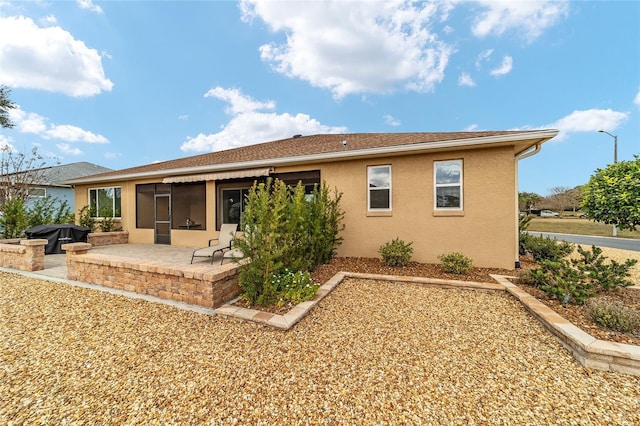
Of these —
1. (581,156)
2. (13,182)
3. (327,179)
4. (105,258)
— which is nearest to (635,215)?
(327,179)

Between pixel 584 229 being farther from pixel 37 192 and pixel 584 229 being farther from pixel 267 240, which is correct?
pixel 37 192

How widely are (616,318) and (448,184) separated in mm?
5016

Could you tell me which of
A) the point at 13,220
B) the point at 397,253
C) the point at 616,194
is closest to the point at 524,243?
the point at 616,194

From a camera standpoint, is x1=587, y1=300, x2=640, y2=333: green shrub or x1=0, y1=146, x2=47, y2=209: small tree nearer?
x1=587, y1=300, x2=640, y2=333: green shrub

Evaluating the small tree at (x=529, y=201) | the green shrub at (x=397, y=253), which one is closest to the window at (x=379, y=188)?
the green shrub at (x=397, y=253)

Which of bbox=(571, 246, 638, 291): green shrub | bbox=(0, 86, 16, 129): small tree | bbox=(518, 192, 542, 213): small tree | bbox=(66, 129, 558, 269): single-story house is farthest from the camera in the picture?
bbox=(518, 192, 542, 213): small tree

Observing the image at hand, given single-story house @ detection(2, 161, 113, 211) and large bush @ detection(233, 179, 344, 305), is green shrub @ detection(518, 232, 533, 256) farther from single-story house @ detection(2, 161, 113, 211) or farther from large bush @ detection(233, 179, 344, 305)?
single-story house @ detection(2, 161, 113, 211)

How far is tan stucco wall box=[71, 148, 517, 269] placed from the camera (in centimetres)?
748

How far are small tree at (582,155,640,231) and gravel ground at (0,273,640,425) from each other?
3451 millimetres

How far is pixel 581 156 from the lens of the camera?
A: 24406 millimetres

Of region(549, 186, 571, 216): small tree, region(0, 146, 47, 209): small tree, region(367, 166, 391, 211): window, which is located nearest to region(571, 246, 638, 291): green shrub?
region(367, 166, 391, 211): window

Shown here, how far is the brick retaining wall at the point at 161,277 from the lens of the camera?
4.82 m

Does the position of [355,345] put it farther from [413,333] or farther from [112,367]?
[112,367]

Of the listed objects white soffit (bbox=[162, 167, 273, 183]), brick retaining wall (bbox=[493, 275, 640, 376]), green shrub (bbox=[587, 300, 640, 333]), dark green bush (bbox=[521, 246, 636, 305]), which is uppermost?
white soffit (bbox=[162, 167, 273, 183])
